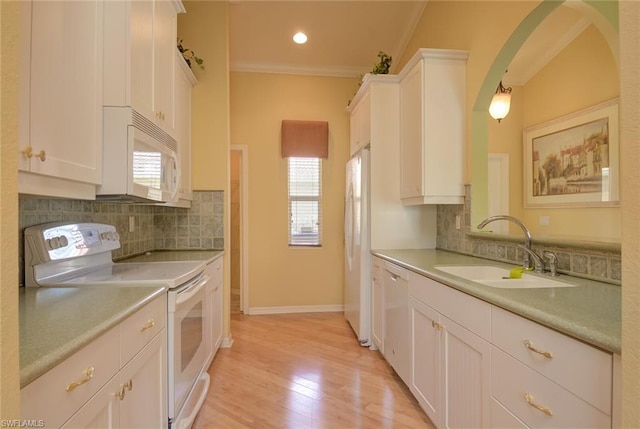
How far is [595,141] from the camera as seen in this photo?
165 cm

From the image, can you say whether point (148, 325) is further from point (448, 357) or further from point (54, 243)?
point (448, 357)

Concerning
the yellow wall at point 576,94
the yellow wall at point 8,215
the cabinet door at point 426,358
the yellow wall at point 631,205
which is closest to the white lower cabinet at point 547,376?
the yellow wall at point 631,205

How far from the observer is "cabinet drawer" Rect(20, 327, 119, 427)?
663mm

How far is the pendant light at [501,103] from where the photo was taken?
2.21 meters

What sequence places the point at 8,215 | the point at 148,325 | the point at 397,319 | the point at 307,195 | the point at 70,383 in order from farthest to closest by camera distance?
the point at 307,195
the point at 397,319
the point at 148,325
the point at 70,383
the point at 8,215

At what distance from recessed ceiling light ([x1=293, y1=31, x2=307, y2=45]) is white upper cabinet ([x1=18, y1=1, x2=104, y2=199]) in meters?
2.22

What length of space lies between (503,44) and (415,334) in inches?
77.2

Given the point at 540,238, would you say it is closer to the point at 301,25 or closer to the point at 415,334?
the point at 415,334

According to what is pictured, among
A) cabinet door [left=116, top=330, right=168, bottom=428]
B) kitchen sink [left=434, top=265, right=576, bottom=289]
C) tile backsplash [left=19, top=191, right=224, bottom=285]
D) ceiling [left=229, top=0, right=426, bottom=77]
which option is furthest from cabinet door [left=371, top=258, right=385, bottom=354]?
ceiling [left=229, top=0, right=426, bottom=77]

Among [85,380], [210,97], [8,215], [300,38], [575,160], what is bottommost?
[85,380]

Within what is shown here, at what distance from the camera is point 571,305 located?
3.31 ft

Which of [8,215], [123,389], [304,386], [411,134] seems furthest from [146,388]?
[411,134]

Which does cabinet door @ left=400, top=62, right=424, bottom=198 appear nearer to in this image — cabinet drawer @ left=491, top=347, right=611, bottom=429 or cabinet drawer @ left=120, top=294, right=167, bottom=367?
cabinet drawer @ left=491, top=347, right=611, bottom=429

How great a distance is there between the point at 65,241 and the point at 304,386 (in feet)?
5.68
